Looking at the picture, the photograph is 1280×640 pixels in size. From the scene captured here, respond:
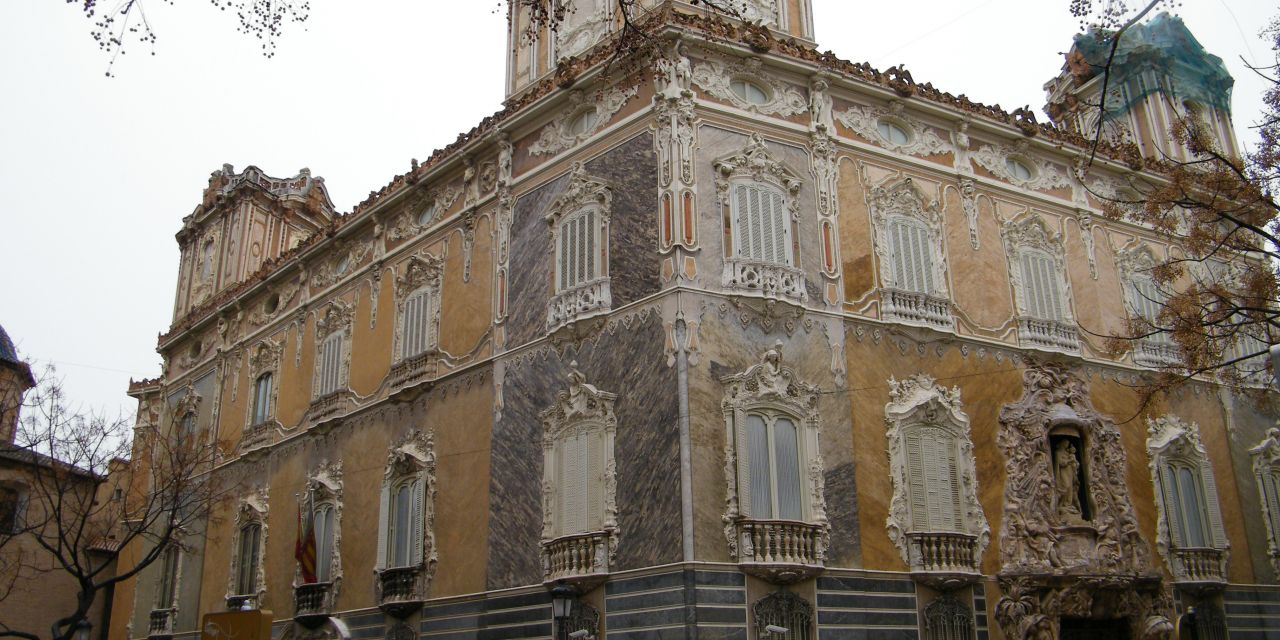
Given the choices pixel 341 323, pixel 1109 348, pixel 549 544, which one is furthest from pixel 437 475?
pixel 1109 348

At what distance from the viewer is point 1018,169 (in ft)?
84.9

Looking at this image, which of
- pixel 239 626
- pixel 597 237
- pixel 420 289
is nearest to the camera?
pixel 239 626

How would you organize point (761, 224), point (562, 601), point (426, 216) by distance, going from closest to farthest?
point (562, 601) < point (761, 224) < point (426, 216)

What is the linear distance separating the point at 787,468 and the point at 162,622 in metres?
22.9

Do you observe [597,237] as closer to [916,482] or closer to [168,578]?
[916,482]

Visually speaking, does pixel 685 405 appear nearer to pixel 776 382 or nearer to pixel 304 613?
pixel 776 382

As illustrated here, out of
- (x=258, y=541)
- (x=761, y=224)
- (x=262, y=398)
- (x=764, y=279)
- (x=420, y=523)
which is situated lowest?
(x=420, y=523)

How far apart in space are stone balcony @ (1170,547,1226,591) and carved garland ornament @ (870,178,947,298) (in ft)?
24.3

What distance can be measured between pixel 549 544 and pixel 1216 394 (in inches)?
636

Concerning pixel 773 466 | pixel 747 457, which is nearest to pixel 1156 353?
pixel 773 466

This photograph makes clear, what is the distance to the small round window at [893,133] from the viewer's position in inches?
939

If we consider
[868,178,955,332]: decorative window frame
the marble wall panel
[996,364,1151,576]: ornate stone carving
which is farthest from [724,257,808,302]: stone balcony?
[996,364,1151,576]: ornate stone carving

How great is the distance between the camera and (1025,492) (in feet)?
71.9

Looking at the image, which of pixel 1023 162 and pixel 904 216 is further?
pixel 1023 162
